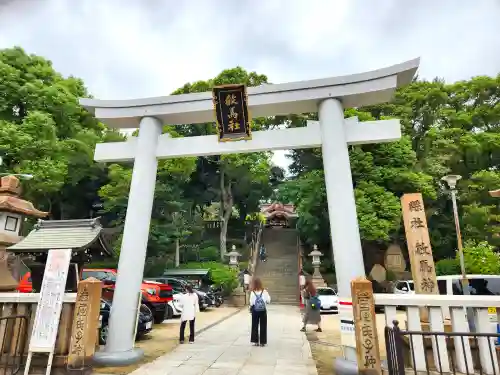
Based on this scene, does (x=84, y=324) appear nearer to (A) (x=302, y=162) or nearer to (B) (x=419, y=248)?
(B) (x=419, y=248)

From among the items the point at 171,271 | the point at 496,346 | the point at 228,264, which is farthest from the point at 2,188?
the point at 228,264

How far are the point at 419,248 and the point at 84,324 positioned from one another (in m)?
6.86

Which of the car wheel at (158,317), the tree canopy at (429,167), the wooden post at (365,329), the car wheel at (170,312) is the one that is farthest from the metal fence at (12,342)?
the tree canopy at (429,167)

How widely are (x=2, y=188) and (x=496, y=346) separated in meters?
10.6

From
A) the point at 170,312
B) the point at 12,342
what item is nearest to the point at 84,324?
the point at 12,342

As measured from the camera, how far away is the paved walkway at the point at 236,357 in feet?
20.6

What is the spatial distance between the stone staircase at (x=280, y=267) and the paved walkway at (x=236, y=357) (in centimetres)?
1164

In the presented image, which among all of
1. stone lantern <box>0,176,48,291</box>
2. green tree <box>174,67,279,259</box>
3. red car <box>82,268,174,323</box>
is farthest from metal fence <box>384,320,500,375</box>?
green tree <box>174,67,279,259</box>

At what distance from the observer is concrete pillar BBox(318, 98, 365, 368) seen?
6.27 m

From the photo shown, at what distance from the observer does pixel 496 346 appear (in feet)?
17.5

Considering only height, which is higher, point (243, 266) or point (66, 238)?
point (243, 266)

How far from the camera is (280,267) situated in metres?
26.6

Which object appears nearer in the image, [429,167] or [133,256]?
[133,256]

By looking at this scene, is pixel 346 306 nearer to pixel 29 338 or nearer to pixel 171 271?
pixel 29 338
